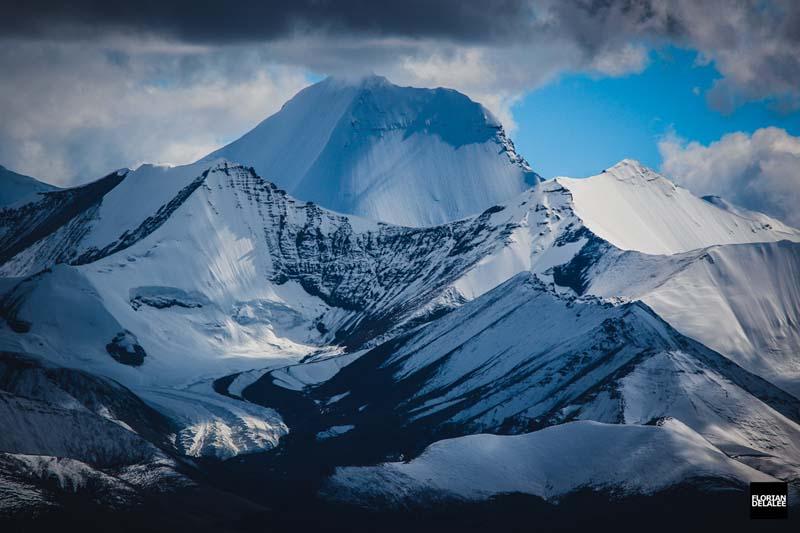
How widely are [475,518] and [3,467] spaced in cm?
6324

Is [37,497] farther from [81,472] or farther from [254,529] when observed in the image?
[254,529]

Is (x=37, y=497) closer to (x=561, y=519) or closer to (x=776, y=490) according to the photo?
(x=561, y=519)

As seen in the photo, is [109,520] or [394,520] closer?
[109,520]

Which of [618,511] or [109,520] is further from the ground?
[618,511]

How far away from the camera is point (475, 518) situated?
19962 centimetres

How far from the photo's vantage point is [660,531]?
7480 inches

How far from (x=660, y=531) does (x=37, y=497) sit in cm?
7985

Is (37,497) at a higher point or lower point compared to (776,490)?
lower

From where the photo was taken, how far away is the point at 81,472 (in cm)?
19600

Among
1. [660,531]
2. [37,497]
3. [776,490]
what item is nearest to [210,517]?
[37,497]

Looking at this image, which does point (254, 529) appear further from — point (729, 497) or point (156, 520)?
point (729, 497)

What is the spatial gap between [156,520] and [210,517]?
8822 millimetres

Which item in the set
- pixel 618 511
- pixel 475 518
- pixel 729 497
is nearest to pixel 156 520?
pixel 475 518

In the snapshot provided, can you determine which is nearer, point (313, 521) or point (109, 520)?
point (109, 520)
